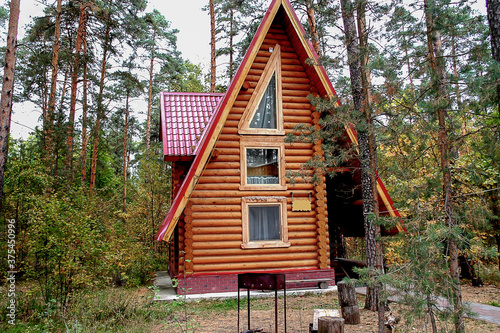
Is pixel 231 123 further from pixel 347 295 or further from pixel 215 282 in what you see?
pixel 347 295

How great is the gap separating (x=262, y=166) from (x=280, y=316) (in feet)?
15.3

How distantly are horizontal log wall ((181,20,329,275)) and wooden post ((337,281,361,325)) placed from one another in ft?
11.6

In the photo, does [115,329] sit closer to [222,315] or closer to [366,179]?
[222,315]

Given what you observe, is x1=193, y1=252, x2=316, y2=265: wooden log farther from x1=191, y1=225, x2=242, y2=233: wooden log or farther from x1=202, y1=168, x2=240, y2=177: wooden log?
x1=202, y1=168, x2=240, y2=177: wooden log

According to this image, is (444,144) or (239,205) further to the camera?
(239,205)

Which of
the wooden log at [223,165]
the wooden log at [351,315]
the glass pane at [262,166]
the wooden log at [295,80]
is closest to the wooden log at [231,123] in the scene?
the glass pane at [262,166]

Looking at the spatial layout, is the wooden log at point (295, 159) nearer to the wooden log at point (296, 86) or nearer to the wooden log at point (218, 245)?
the wooden log at point (296, 86)

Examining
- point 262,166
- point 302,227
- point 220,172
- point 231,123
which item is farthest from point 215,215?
point 231,123

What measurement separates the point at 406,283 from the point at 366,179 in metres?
3.75

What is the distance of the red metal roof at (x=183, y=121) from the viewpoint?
36.9ft

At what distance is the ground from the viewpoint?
6888 millimetres

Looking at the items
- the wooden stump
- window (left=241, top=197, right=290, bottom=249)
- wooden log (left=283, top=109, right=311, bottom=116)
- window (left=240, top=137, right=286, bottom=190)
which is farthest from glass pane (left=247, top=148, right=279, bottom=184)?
the wooden stump

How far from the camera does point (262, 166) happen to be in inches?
453

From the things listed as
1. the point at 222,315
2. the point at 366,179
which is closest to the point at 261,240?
the point at 222,315
